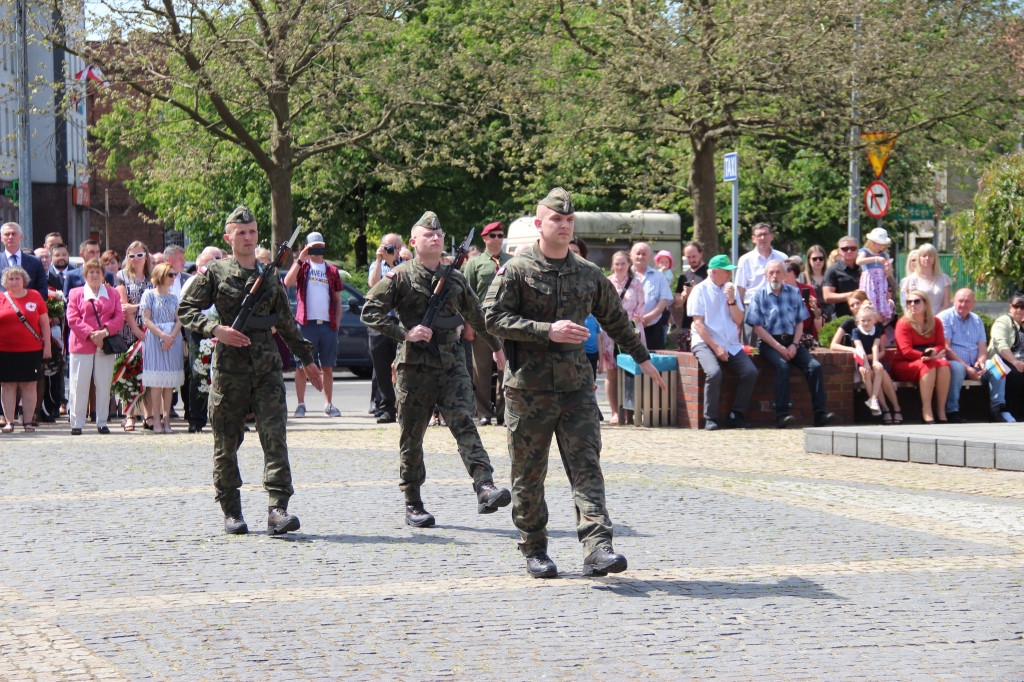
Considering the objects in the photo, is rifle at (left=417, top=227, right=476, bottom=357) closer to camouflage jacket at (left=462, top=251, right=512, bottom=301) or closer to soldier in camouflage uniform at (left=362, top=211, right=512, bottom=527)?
soldier in camouflage uniform at (left=362, top=211, right=512, bottom=527)

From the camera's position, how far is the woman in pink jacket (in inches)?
582

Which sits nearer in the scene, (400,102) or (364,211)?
(400,102)

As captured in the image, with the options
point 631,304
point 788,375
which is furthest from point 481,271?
point 788,375

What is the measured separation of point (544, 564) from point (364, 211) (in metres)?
36.1

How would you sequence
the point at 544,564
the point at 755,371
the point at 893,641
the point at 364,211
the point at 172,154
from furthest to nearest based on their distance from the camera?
the point at 364,211, the point at 172,154, the point at 755,371, the point at 544,564, the point at 893,641

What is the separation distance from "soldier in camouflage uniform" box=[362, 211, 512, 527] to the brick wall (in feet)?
20.9

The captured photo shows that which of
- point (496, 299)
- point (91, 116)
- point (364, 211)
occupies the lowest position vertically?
point (496, 299)

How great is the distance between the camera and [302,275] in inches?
642

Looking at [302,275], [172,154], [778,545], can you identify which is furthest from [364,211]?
[778,545]

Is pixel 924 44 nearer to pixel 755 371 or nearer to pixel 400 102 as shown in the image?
pixel 400 102

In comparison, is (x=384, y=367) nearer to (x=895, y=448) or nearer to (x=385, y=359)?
(x=385, y=359)

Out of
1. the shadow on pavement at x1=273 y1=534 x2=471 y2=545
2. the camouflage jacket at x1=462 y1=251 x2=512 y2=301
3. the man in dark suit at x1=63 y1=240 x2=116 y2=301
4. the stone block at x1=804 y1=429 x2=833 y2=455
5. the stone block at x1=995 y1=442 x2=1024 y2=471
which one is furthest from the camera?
the man in dark suit at x1=63 y1=240 x2=116 y2=301

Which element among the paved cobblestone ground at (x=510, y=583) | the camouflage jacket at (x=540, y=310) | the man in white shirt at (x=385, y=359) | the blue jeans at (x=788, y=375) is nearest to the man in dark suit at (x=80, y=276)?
the man in white shirt at (x=385, y=359)

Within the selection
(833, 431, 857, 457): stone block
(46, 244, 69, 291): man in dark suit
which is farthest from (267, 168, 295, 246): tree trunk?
(833, 431, 857, 457): stone block
